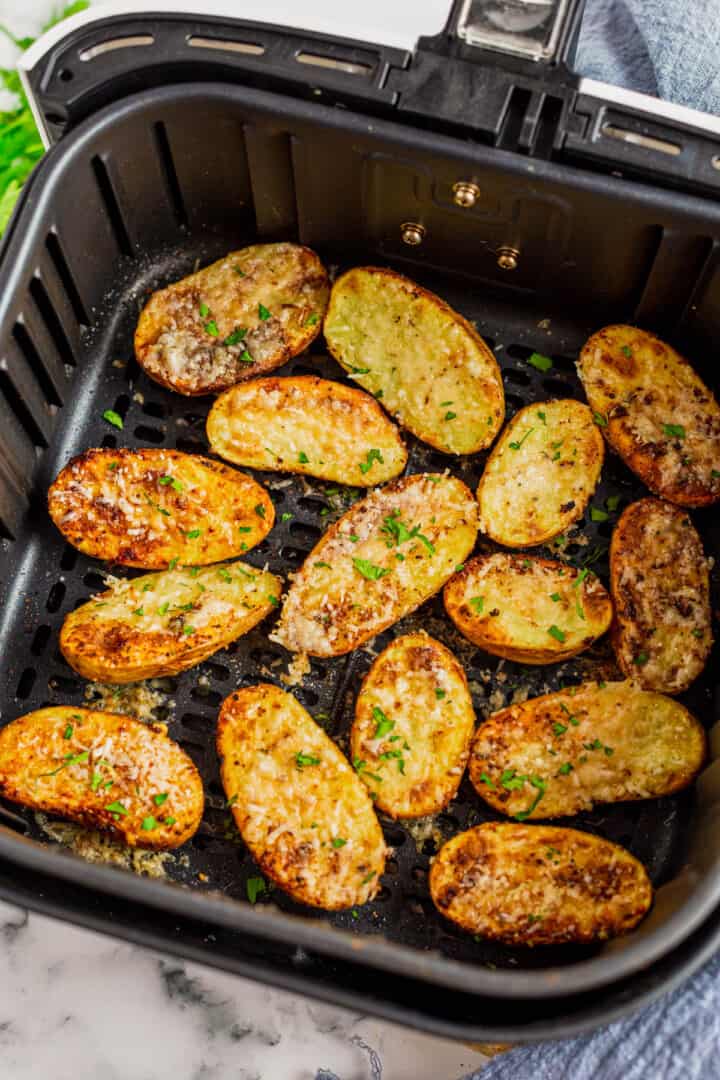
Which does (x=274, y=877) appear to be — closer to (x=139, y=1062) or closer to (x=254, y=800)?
(x=254, y=800)

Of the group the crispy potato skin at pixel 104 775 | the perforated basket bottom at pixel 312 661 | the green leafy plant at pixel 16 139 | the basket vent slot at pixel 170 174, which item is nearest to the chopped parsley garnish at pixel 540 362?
the perforated basket bottom at pixel 312 661

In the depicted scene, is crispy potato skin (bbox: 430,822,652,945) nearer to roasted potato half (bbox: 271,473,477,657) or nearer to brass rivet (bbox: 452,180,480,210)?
roasted potato half (bbox: 271,473,477,657)

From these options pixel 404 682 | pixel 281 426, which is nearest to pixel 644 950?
pixel 404 682

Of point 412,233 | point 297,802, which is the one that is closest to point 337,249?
point 412,233

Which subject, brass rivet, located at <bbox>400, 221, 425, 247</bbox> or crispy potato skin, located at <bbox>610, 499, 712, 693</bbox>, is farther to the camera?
brass rivet, located at <bbox>400, 221, 425, 247</bbox>

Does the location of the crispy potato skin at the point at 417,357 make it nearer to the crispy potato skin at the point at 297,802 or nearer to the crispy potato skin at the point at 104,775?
the crispy potato skin at the point at 297,802

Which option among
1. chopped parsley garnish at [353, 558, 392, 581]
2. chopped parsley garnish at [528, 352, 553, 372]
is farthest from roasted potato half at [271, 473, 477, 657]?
chopped parsley garnish at [528, 352, 553, 372]
